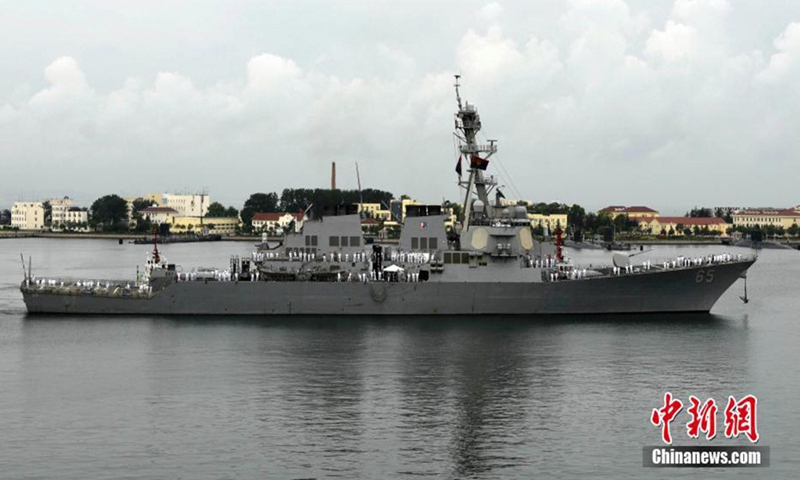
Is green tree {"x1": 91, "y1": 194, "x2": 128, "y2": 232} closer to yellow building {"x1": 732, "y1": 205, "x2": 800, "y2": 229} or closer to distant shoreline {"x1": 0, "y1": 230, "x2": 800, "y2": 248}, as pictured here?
distant shoreline {"x1": 0, "y1": 230, "x2": 800, "y2": 248}

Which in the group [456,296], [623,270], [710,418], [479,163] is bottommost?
[710,418]

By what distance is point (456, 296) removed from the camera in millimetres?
40750

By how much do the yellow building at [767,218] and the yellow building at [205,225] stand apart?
104374mm

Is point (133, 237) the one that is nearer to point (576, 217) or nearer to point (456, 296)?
point (576, 217)

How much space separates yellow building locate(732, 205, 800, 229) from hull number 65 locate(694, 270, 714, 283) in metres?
161

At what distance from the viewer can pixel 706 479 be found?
67.7 feet

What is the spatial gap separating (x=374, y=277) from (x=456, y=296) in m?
3.77

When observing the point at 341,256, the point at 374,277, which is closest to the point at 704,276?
the point at 374,277

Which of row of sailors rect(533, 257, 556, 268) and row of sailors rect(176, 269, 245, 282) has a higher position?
row of sailors rect(533, 257, 556, 268)

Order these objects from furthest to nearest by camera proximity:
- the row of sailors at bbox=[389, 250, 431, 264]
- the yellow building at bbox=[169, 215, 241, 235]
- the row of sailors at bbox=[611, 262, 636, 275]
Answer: the yellow building at bbox=[169, 215, 241, 235] → the row of sailors at bbox=[611, 262, 636, 275] → the row of sailors at bbox=[389, 250, 431, 264]

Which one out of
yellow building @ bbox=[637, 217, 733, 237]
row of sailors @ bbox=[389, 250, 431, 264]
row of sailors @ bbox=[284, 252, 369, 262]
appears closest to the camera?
row of sailors @ bbox=[389, 250, 431, 264]

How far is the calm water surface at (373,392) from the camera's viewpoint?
21469 mm

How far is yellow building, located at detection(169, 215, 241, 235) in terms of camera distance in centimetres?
18600

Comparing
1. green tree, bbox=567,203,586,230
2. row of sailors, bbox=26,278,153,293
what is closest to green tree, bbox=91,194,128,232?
green tree, bbox=567,203,586,230
